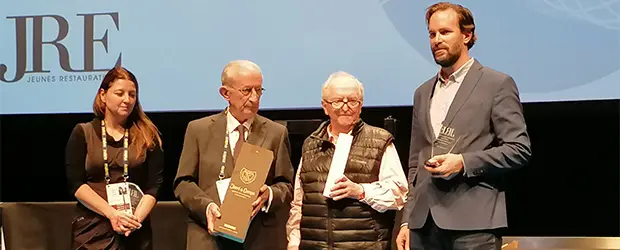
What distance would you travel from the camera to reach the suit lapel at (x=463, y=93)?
2260 mm

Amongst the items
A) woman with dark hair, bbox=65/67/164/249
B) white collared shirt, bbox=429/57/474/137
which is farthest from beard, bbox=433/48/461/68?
woman with dark hair, bbox=65/67/164/249

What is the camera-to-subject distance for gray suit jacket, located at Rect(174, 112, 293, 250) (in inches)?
101

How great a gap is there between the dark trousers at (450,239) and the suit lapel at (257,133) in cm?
65

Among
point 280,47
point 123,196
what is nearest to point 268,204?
point 123,196

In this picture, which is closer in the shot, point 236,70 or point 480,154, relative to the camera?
point 480,154

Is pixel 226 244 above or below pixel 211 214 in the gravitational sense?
below

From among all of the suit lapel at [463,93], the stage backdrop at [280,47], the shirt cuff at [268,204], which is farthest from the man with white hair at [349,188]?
the stage backdrop at [280,47]

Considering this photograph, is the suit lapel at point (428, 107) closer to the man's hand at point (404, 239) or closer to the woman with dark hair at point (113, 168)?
the man's hand at point (404, 239)

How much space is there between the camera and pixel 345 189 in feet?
7.98

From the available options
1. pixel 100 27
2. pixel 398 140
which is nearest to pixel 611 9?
pixel 398 140

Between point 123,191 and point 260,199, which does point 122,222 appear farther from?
point 260,199

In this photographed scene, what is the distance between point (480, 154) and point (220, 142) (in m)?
0.95

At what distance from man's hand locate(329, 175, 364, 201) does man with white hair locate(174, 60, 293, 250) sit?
229mm

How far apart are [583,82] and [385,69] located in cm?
92
